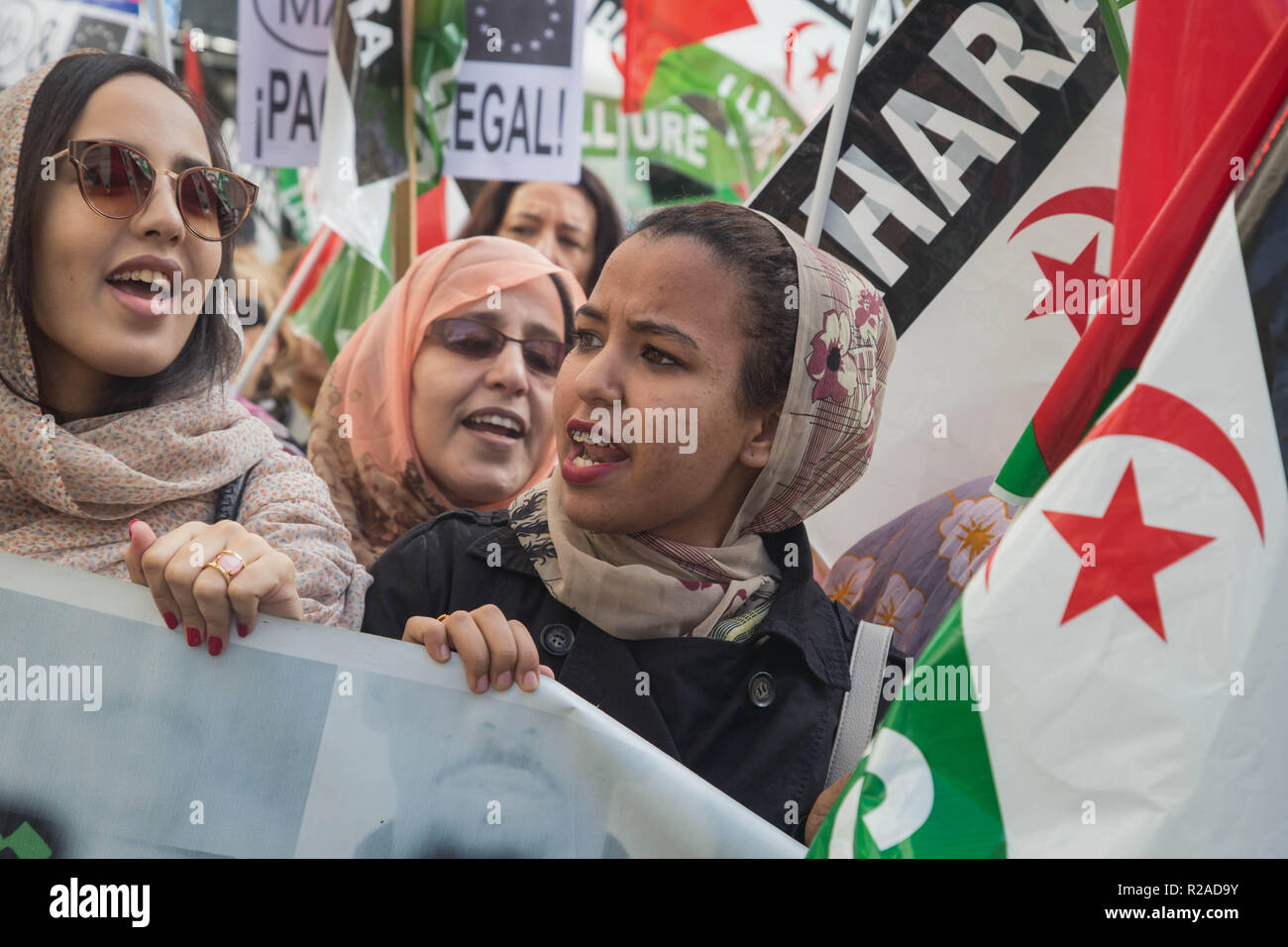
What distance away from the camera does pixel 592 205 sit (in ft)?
15.2

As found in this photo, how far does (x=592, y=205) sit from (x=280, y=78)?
1.15 meters

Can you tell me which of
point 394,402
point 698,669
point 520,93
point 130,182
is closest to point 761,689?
point 698,669

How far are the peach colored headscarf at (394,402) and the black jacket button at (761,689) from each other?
156cm

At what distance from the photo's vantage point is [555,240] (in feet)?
14.8

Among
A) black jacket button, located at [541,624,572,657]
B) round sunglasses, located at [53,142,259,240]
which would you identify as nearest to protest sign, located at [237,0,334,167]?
round sunglasses, located at [53,142,259,240]

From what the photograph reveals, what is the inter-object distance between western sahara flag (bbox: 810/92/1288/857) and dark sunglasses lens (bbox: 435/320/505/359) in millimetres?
1994

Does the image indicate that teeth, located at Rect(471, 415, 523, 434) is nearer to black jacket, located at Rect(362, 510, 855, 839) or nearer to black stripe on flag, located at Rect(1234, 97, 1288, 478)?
black jacket, located at Rect(362, 510, 855, 839)

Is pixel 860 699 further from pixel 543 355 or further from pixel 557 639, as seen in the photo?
pixel 543 355

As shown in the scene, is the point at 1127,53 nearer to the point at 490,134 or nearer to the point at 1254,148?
the point at 1254,148

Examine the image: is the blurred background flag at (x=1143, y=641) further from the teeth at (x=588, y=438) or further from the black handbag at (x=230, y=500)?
the black handbag at (x=230, y=500)

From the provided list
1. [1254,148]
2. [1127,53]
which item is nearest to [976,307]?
[1127,53]

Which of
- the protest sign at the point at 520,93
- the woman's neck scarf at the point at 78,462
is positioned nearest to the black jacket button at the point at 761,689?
the woman's neck scarf at the point at 78,462
